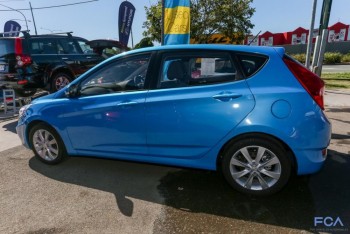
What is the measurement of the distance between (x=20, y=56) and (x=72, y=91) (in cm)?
431

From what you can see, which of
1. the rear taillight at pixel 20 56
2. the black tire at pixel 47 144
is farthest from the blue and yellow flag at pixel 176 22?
the black tire at pixel 47 144

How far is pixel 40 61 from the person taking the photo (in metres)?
7.56

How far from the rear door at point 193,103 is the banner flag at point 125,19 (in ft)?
54.1

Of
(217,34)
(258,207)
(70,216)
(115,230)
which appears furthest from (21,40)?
(217,34)

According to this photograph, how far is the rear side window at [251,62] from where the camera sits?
3.03 m

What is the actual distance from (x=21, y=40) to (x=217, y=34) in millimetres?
18949

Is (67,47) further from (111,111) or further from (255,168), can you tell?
(255,168)

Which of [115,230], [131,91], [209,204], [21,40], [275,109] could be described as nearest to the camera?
[115,230]

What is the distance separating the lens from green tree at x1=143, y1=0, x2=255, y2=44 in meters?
22.0

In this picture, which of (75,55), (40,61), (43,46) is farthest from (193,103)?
(75,55)

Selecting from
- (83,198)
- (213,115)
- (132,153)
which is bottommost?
(83,198)

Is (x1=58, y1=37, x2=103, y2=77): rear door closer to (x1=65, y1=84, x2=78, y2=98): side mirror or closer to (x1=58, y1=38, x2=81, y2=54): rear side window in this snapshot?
(x1=58, y1=38, x2=81, y2=54): rear side window

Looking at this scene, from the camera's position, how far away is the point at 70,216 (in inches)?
115

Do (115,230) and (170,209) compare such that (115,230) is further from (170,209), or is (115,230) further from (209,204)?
(209,204)
